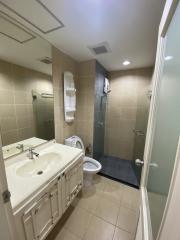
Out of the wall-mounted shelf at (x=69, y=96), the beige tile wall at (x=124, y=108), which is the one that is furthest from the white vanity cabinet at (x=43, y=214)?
the beige tile wall at (x=124, y=108)

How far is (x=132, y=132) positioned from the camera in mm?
2723

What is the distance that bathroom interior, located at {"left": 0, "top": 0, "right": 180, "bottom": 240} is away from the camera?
71cm

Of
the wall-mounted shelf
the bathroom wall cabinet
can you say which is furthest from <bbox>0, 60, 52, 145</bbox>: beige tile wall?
the bathroom wall cabinet

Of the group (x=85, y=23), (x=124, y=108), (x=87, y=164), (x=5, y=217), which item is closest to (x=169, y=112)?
(x=5, y=217)

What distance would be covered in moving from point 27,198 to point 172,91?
1195mm

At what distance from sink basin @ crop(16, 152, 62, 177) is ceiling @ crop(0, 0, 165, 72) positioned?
120 cm

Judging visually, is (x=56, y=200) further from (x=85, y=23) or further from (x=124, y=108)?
(x=124, y=108)

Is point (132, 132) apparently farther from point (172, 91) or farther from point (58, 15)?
point (58, 15)

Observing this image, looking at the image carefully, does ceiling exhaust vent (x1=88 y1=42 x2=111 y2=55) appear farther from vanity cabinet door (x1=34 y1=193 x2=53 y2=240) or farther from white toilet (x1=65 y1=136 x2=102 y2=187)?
vanity cabinet door (x1=34 y1=193 x2=53 y2=240)

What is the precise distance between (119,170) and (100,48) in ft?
7.73

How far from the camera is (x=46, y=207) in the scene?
1.01 m

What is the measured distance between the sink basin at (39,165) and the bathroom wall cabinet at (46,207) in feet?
0.65

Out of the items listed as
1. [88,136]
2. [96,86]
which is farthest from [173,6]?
[88,136]

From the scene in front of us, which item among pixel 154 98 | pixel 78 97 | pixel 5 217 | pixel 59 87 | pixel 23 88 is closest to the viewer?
pixel 5 217
